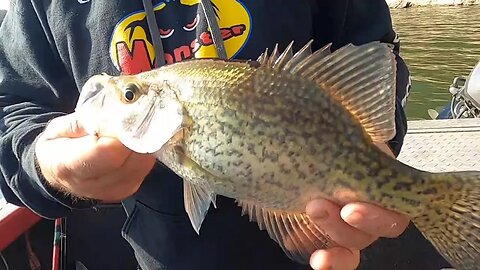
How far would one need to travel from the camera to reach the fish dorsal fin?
1.34 m

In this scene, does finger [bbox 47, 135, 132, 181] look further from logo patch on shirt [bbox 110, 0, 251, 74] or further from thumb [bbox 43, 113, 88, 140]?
logo patch on shirt [bbox 110, 0, 251, 74]

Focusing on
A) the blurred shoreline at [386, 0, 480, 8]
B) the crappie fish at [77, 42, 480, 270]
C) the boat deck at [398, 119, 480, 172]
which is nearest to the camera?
the crappie fish at [77, 42, 480, 270]

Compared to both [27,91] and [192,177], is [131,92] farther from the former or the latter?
[27,91]

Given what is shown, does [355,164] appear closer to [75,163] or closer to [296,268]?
[75,163]

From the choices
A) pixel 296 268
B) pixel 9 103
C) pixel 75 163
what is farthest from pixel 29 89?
pixel 296 268

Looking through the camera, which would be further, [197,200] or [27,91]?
[27,91]

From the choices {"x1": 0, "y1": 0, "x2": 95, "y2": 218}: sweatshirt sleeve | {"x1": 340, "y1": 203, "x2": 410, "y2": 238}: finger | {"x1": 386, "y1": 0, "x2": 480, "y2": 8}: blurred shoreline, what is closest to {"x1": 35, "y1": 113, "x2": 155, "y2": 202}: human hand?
{"x1": 0, "y1": 0, "x2": 95, "y2": 218}: sweatshirt sleeve

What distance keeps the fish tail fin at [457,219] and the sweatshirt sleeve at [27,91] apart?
2.81 feet

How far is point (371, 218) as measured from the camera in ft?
4.05

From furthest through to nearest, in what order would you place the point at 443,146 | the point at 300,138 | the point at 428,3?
the point at 428,3, the point at 443,146, the point at 300,138

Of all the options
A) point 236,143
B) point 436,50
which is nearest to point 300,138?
point 236,143

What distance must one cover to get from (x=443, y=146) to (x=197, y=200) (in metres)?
2.11

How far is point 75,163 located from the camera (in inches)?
53.0

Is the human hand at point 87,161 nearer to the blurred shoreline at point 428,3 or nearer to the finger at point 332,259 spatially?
the finger at point 332,259
